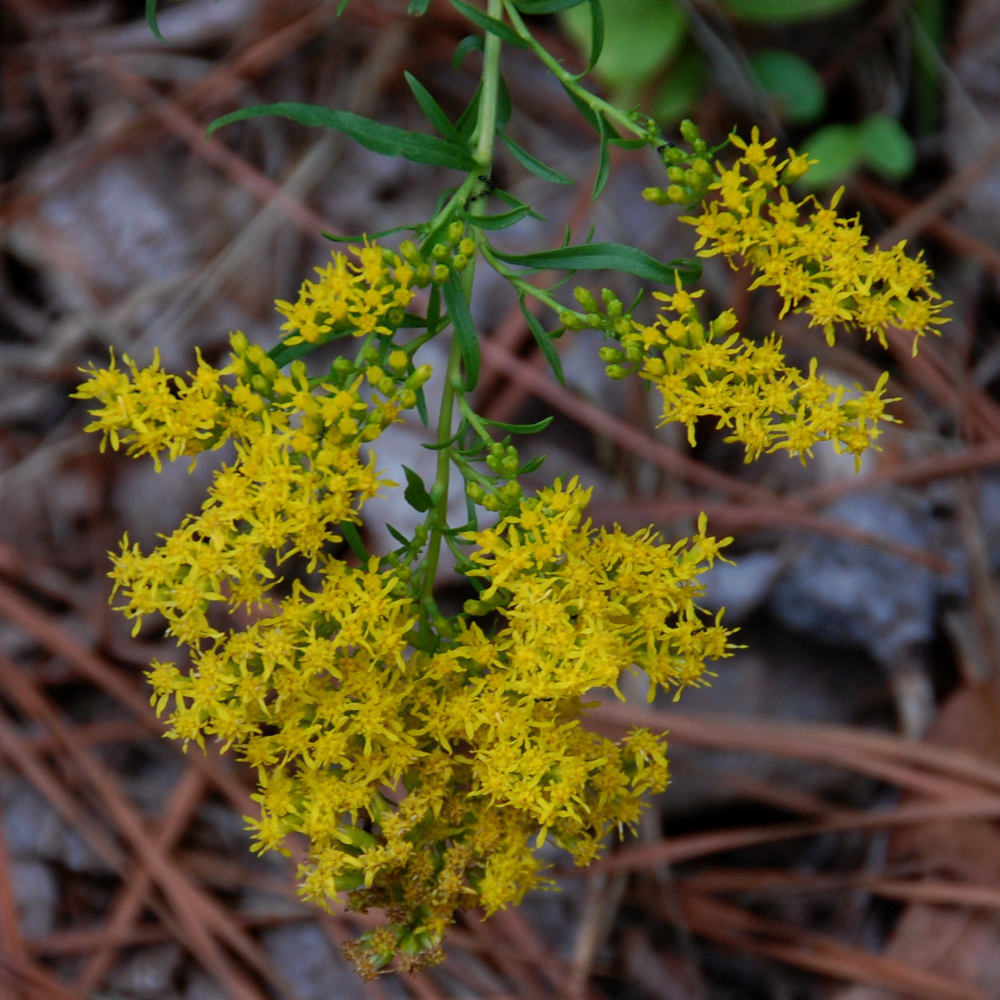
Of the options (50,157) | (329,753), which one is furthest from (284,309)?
(50,157)

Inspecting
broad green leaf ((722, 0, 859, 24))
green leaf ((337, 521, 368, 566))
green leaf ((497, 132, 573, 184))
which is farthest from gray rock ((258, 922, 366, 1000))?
broad green leaf ((722, 0, 859, 24))

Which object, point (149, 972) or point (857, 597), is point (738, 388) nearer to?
point (857, 597)

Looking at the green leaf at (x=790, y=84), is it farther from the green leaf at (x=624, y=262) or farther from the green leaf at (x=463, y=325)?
the green leaf at (x=463, y=325)

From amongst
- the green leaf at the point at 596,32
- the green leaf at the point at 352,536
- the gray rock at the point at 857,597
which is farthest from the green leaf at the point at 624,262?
the gray rock at the point at 857,597

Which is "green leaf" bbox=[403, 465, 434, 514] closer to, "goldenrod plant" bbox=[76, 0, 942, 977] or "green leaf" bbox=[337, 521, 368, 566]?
"goldenrod plant" bbox=[76, 0, 942, 977]

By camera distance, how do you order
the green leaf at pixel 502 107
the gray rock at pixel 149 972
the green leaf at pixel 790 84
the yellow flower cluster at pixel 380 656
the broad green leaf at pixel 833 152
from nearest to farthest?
the yellow flower cluster at pixel 380 656
the green leaf at pixel 502 107
the gray rock at pixel 149 972
the broad green leaf at pixel 833 152
the green leaf at pixel 790 84

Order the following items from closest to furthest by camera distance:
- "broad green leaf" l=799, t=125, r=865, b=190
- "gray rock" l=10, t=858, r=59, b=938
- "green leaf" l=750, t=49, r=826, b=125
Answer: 1. "gray rock" l=10, t=858, r=59, b=938
2. "broad green leaf" l=799, t=125, r=865, b=190
3. "green leaf" l=750, t=49, r=826, b=125

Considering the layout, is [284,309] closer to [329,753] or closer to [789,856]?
[329,753]
